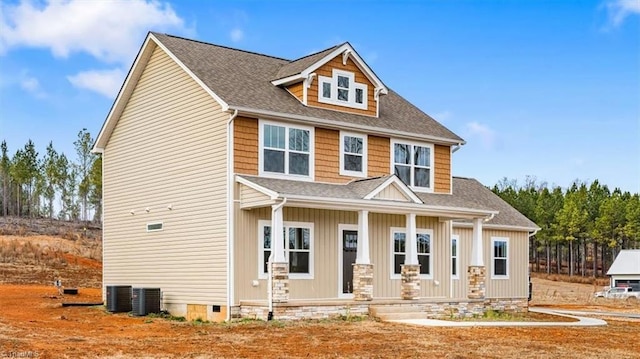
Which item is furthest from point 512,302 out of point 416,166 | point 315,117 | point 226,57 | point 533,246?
point 533,246

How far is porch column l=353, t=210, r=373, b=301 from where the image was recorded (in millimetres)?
22078

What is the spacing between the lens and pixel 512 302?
29.4 meters

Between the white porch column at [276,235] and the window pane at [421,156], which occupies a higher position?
the window pane at [421,156]

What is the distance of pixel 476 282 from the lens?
25.5 meters

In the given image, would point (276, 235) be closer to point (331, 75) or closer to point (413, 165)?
point (331, 75)

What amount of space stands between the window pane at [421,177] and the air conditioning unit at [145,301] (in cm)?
897

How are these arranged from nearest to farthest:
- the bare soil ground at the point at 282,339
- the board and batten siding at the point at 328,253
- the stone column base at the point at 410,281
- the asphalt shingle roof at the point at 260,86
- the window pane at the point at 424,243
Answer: the bare soil ground at the point at 282,339 < the board and batten siding at the point at 328,253 < the asphalt shingle roof at the point at 260,86 < the stone column base at the point at 410,281 < the window pane at the point at 424,243

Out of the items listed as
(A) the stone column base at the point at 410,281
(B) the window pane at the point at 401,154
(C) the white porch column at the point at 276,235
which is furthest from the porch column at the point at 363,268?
(B) the window pane at the point at 401,154

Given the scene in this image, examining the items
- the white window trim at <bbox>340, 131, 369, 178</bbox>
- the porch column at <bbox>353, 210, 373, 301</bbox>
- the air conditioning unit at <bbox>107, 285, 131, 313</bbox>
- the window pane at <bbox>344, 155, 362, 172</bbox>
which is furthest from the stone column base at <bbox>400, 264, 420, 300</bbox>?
the air conditioning unit at <bbox>107, 285, 131, 313</bbox>

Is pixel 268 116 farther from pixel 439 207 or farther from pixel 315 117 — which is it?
pixel 439 207

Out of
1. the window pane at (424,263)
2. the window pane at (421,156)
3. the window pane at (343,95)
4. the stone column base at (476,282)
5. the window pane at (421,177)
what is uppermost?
the window pane at (343,95)

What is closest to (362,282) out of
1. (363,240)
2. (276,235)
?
(363,240)

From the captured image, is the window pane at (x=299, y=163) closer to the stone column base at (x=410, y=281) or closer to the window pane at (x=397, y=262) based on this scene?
the stone column base at (x=410, y=281)

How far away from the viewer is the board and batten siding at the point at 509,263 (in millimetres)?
28297
